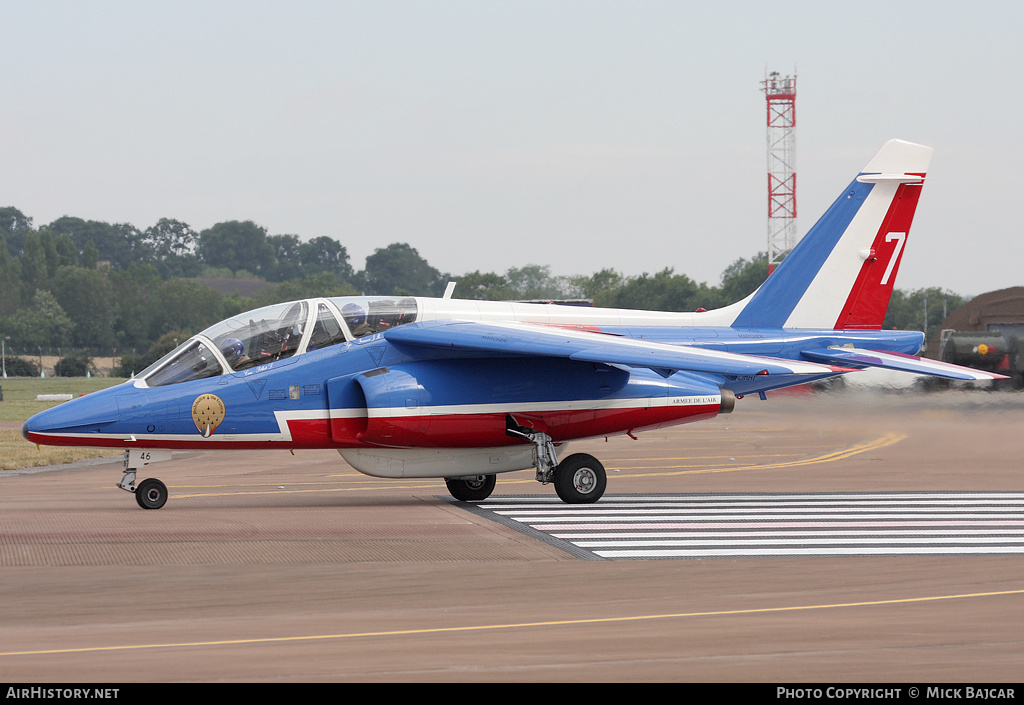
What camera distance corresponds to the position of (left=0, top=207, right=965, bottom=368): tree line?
206ft

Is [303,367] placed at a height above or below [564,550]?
above

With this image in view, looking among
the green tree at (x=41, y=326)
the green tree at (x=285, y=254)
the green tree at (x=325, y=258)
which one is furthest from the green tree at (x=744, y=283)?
the green tree at (x=285, y=254)

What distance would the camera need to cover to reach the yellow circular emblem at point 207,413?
13.6 m

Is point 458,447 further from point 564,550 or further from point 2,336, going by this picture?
point 2,336

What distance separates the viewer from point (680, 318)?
55.0 ft

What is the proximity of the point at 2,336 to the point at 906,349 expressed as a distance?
8182 centimetres

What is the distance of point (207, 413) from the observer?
537 inches

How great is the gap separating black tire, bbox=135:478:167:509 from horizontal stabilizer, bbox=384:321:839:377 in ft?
12.0

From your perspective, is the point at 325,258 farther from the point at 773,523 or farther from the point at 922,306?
the point at 773,523

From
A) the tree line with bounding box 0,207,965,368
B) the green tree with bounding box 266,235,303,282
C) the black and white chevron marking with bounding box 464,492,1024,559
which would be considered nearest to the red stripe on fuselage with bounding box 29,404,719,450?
the black and white chevron marking with bounding box 464,492,1024,559

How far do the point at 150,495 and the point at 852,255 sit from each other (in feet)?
37.9

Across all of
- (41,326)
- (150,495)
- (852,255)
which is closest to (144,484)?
(150,495)
